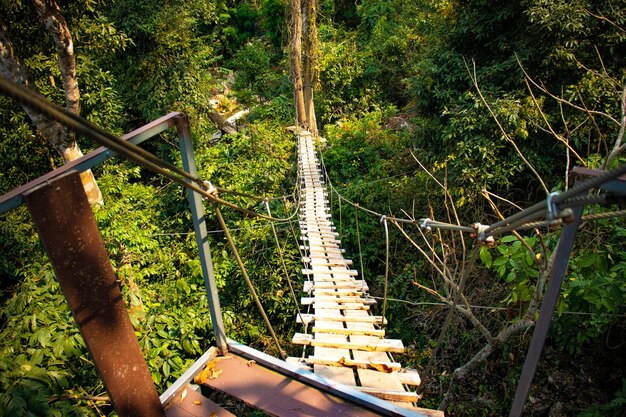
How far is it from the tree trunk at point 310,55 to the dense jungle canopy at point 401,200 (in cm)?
54

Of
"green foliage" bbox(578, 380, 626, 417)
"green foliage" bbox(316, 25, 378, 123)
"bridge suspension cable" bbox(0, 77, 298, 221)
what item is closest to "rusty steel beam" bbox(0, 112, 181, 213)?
"bridge suspension cable" bbox(0, 77, 298, 221)

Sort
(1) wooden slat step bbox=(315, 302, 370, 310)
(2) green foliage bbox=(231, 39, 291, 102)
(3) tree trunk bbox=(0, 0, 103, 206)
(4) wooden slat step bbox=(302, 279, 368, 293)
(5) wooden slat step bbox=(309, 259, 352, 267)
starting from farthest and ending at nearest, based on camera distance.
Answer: (2) green foliage bbox=(231, 39, 291, 102) → (3) tree trunk bbox=(0, 0, 103, 206) → (5) wooden slat step bbox=(309, 259, 352, 267) → (4) wooden slat step bbox=(302, 279, 368, 293) → (1) wooden slat step bbox=(315, 302, 370, 310)

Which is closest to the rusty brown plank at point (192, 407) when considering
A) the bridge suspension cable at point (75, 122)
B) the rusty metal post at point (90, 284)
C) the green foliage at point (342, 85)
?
the rusty metal post at point (90, 284)

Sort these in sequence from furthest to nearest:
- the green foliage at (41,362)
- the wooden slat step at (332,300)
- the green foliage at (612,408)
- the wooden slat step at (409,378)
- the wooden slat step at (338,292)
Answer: the wooden slat step at (338,292) < the wooden slat step at (332,300) < the green foliage at (612,408) < the wooden slat step at (409,378) < the green foliage at (41,362)

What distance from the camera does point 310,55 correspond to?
861 cm

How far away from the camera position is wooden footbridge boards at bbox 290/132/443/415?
167 cm

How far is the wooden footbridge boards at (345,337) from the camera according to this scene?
1.67m

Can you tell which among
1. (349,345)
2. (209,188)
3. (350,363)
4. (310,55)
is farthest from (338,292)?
(310,55)

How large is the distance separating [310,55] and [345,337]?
786cm

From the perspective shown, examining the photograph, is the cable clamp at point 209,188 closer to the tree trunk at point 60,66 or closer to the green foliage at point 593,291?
the green foliage at point 593,291

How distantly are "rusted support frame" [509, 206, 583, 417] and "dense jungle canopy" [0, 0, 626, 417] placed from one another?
1.65 ft

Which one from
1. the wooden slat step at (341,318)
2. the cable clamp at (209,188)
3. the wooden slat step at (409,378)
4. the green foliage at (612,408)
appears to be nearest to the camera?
the cable clamp at (209,188)

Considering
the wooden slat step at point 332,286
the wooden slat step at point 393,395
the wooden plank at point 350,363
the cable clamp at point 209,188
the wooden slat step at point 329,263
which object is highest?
the cable clamp at point 209,188

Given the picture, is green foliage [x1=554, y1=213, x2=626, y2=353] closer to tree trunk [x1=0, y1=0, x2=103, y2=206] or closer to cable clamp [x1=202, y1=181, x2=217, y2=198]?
cable clamp [x1=202, y1=181, x2=217, y2=198]
